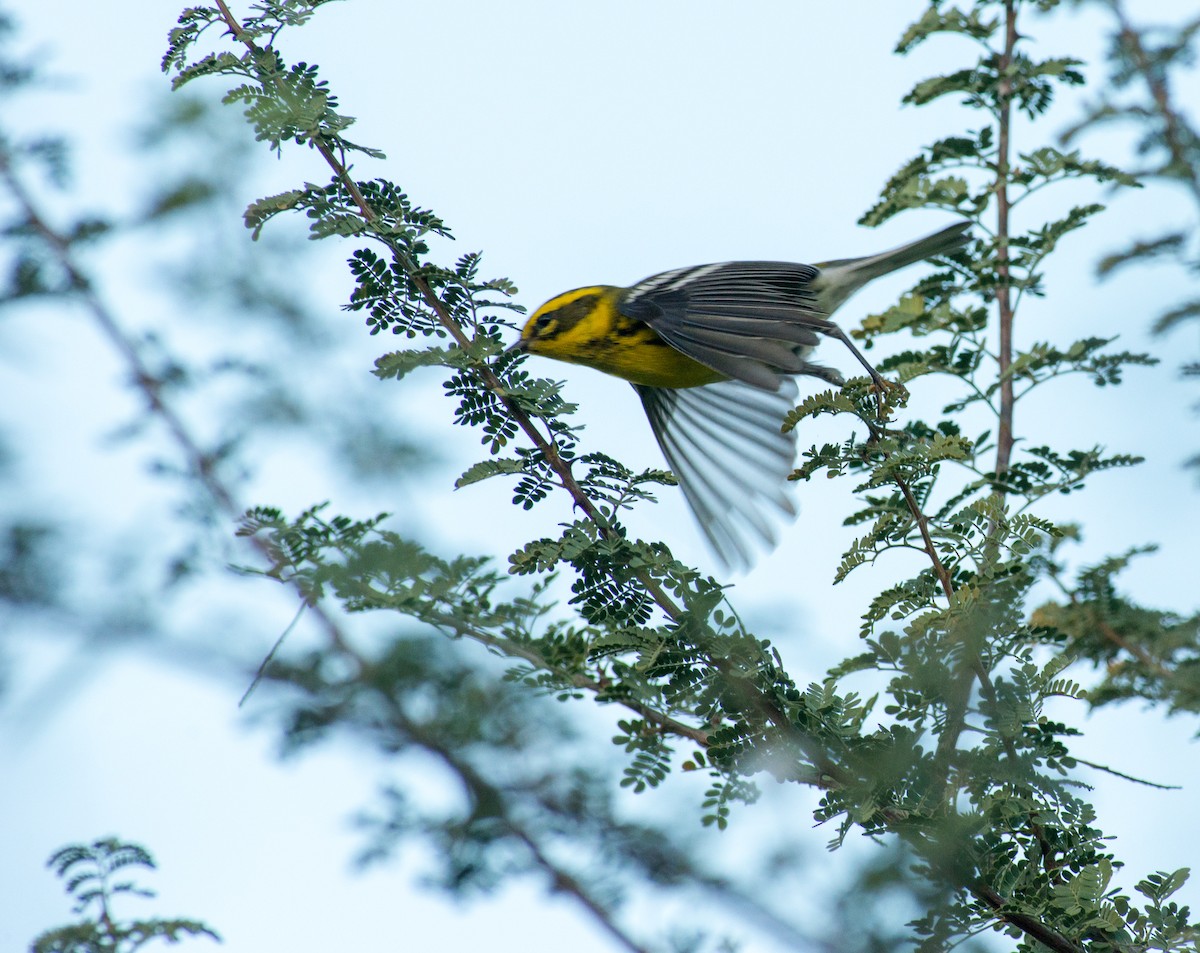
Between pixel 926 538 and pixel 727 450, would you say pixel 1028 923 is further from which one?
pixel 727 450

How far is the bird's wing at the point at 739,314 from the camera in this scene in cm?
363

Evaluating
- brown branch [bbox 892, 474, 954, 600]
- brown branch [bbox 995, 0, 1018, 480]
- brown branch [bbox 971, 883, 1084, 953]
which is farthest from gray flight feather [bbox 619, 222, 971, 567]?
brown branch [bbox 971, 883, 1084, 953]

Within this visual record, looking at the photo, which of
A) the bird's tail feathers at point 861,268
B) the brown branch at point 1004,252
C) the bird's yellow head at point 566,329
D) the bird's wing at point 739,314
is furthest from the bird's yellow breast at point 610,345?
the brown branch at point 1004,252

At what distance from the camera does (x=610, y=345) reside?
14.8 ft

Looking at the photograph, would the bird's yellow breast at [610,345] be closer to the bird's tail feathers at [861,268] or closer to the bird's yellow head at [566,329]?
the bird's yellow head at [566,329]

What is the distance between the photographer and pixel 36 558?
1937mm

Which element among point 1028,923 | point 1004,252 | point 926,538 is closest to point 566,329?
point 1004,252

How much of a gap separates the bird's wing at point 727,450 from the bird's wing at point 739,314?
0.24 metres

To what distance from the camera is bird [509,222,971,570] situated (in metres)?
4.05

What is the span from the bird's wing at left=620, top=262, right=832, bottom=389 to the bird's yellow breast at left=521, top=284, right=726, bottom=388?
11 centimetres

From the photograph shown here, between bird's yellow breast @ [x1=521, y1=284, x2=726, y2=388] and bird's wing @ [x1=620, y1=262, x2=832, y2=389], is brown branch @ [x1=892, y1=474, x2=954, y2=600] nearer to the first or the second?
bird's wing @ [x1=620, y1=262, x2=832, y2=389]

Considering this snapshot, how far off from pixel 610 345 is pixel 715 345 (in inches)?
30.6

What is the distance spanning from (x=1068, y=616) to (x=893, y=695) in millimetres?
1217

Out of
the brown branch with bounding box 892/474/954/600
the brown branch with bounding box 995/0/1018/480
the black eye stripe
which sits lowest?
the brown branch with bounding box 892/474/954/600
